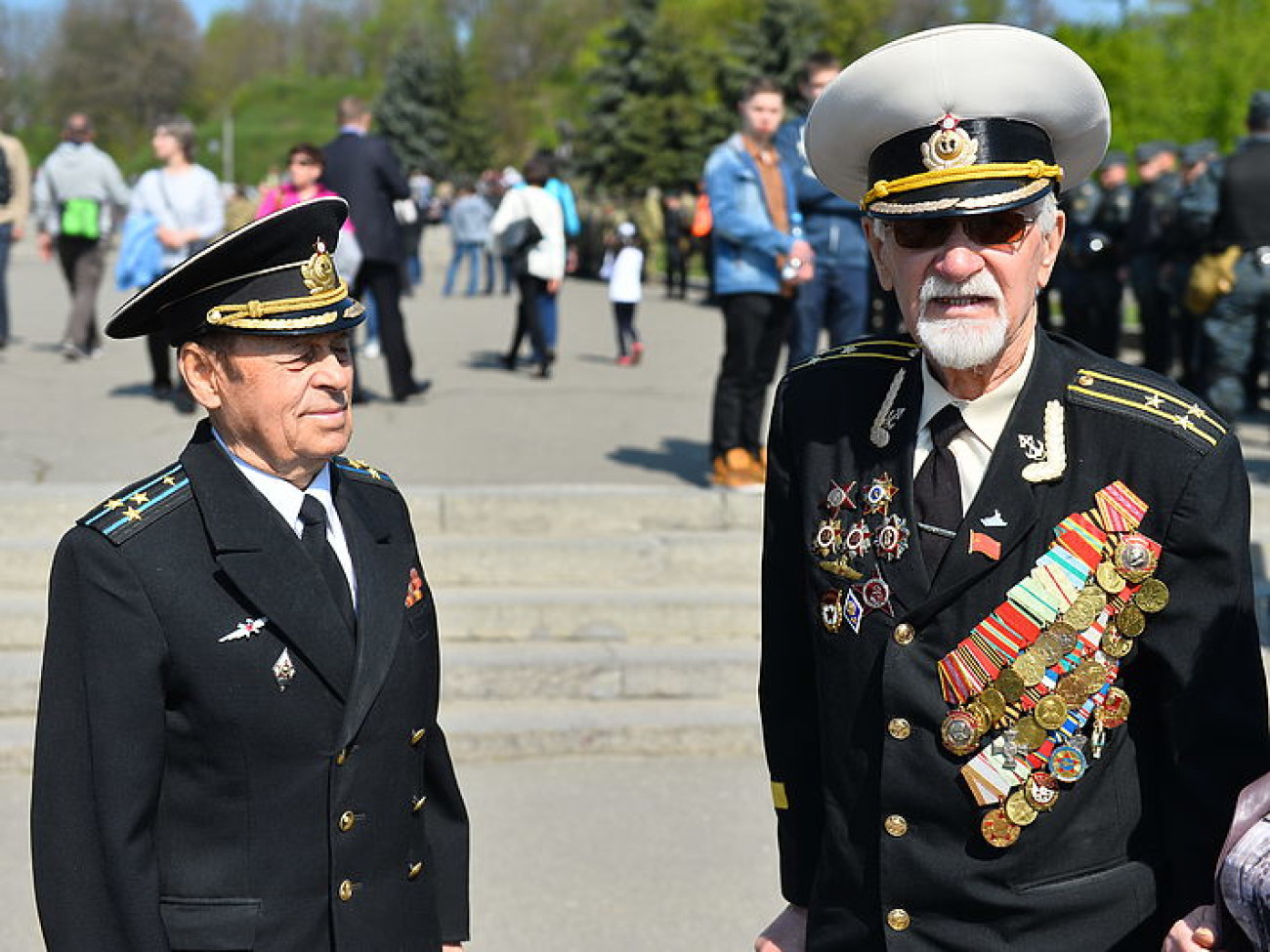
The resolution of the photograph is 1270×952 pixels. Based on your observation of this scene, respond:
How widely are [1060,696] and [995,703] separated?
94mm

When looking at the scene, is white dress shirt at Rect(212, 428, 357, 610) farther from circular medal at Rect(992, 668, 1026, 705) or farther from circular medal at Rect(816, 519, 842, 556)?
circular medal at Rect(992, 668, 1026, 705)

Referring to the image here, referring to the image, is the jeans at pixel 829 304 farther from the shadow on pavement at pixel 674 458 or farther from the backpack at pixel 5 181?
the backpack at pixel 5 181

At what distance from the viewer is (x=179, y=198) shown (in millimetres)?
10375

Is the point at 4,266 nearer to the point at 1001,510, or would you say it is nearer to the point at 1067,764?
the point at 1001,510

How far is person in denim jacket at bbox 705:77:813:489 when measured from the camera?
25.9ft

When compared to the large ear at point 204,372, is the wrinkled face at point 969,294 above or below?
above

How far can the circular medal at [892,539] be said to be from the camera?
2.49 metres

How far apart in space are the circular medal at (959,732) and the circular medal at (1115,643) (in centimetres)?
22

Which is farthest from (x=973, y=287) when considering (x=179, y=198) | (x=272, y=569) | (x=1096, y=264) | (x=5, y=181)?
(x=5, y=181)

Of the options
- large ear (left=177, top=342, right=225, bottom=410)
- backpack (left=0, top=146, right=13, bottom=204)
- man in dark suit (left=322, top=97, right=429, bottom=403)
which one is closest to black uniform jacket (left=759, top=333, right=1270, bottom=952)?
large ear (left=177, top=342, right=225, bottom=410)

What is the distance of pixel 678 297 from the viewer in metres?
24.6

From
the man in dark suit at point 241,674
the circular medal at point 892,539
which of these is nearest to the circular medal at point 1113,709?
the circular medal at point 892,539

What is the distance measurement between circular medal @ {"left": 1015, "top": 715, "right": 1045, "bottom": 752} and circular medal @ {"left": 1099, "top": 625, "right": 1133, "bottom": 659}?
15 centimetres

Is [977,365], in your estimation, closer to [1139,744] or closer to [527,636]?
[1139,744]
